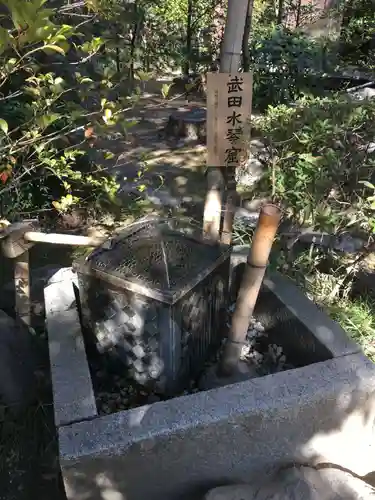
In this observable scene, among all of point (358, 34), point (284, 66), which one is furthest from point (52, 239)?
point (358, 34)

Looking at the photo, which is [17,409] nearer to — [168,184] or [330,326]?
[330,326]

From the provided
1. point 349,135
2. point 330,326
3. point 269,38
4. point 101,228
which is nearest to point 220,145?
point 349,135

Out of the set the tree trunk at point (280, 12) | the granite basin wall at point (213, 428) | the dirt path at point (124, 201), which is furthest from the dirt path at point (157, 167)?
the tree trunk at point (280, 12)

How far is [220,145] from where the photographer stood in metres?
2.40

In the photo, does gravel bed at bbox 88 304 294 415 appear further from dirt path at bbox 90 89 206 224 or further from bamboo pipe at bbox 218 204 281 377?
dirt path at bbox 90 89 206 224

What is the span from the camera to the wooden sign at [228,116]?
228 cm

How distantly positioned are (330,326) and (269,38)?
7.08 metres

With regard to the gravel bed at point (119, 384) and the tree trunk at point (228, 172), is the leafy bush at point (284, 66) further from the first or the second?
the gravel bed at point (119, 384)

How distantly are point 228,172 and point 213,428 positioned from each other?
133 cm

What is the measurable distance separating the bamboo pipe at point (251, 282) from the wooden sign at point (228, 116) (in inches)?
28.1

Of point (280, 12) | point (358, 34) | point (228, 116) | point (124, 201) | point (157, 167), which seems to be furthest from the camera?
point (358, 34)

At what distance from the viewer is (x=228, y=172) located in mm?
2545

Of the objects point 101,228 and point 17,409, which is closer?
point 17,409

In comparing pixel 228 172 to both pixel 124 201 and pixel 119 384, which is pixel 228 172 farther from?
pixel 124 201
